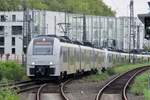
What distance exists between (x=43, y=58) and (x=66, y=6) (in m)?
131

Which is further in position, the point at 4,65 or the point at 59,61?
the point at 4,65

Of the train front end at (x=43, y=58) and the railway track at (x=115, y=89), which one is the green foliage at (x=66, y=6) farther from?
the train front end at (x=43, y=58)

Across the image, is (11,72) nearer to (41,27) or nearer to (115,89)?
(115,89)

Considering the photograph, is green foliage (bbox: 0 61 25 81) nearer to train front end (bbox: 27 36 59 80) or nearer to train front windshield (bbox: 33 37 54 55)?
train front end (bbox: 27 36 59 80)

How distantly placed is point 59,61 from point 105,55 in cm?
3238

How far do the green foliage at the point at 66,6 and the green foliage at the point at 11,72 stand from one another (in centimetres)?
9107

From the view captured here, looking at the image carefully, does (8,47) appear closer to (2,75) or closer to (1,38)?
(1,38)

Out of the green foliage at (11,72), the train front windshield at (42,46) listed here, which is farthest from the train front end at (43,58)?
the green foliage at (11,72)

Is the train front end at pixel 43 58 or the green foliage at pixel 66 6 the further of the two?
the green foliage at pixel 66 6

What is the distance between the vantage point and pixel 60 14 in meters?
120

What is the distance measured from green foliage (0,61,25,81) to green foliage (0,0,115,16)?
91.1 metres

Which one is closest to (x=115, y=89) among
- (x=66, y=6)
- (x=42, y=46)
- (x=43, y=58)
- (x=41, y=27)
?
(x=43, y=58)

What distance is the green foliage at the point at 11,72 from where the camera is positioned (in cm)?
3622

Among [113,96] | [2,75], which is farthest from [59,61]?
[113,96]
